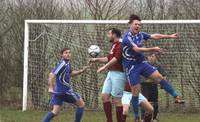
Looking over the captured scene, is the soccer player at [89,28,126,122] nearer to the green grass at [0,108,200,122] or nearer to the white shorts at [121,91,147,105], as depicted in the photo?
the white shorts at [121,91,147,105]

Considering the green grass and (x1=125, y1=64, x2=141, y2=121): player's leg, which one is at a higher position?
(x1=125, y1=64, x2=141, y2=121): player's leg

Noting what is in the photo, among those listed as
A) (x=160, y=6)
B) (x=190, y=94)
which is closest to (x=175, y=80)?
(x=190, y=94)

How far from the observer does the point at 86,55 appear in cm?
1988

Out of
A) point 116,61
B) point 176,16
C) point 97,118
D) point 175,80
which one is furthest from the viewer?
point 176,16

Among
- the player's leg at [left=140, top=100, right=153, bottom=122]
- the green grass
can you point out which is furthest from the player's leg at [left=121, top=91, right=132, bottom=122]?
the green grass

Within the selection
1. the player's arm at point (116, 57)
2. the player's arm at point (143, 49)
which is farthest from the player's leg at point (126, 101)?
the player's arm at point (143, 49)

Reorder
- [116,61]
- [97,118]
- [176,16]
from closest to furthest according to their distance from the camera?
[116,61]
[97,118]
[176,16]

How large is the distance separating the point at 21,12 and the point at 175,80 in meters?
7.41

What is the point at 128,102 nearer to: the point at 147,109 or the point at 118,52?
the point at 147,109

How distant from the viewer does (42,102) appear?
19.7 meters

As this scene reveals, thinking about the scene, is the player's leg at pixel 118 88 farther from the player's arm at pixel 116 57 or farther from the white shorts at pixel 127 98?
the player's arm at pixel 116 57

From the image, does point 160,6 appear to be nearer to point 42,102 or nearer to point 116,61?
point 42,102

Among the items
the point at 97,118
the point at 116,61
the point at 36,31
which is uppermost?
the point at 36,31

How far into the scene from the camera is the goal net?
1922cm
